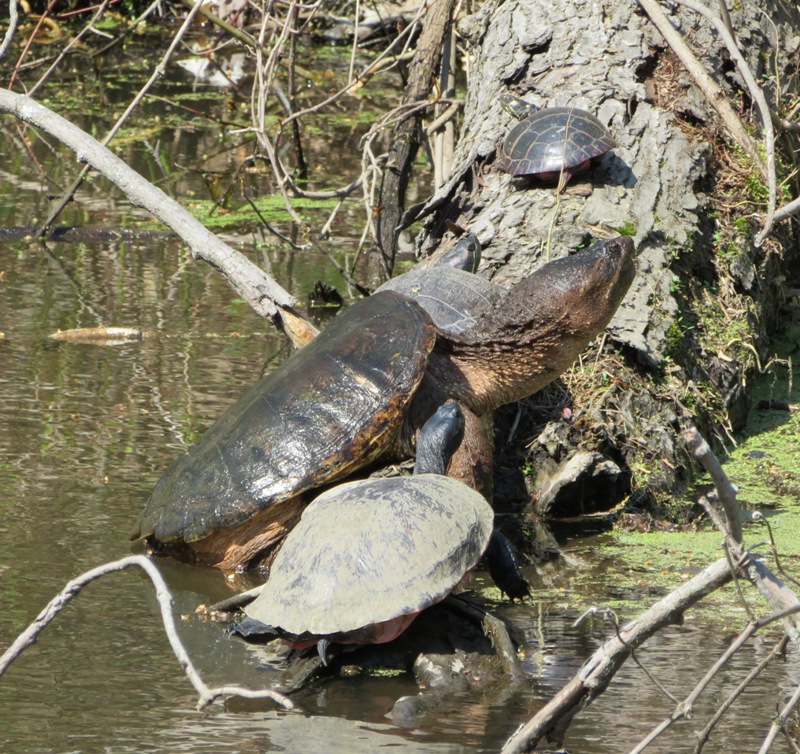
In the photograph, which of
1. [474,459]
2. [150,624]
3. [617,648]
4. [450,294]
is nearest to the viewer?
[617,648]

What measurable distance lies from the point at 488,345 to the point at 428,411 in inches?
13.4

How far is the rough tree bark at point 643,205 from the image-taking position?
194 inches

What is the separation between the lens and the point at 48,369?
5848 millimetres

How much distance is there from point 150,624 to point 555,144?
2.89 metres

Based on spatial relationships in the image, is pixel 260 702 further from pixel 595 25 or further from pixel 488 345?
pixel 595 25

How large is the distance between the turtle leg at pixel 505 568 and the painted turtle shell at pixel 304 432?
1.88ft

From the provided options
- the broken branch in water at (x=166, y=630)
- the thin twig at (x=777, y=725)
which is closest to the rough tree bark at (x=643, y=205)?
the thin twig at (x=777, y=725)

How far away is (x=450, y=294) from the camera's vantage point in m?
4.60

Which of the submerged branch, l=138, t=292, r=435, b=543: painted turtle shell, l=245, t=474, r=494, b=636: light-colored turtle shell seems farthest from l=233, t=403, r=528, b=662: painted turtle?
the submerged branch

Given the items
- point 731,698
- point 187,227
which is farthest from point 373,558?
point 187,227

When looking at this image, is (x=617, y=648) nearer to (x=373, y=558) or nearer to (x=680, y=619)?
(x=680, y=619)

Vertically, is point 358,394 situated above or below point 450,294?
below

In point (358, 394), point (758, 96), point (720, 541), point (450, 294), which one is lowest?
point (720, 541)

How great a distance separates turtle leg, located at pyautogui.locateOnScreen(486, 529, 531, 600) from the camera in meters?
3.69
